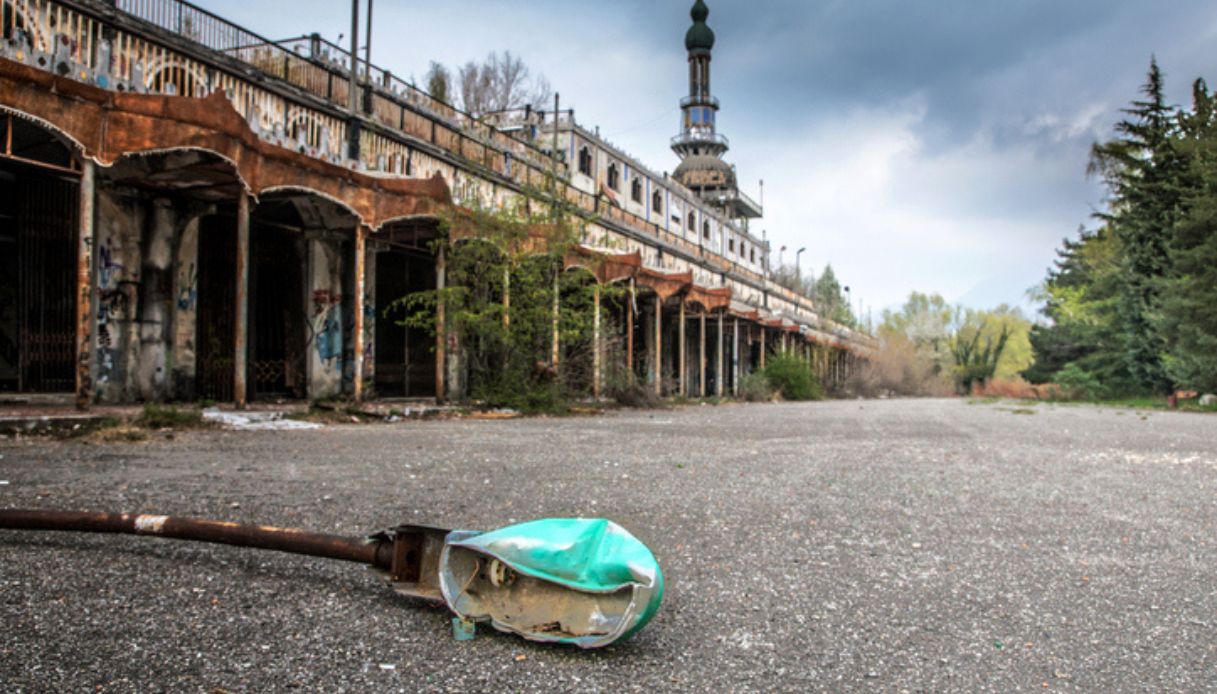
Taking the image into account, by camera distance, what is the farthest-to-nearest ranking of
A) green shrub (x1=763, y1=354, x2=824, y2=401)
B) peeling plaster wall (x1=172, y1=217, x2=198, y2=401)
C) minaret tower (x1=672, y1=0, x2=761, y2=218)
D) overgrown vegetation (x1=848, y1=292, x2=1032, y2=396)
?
minaret tower (x1=672, y1=0, x2=761, y2=218) → overgrown vegetation (x1=848, y1=292, x2=1032, y2=396) → green shrub (x1=763, y1=354, x2=824, y2=401) → peeling plaster wall (x1=172, y1=217, x2=198, y2=401)

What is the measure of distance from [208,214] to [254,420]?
16.7 ft

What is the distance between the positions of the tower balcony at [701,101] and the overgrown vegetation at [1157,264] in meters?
50.8

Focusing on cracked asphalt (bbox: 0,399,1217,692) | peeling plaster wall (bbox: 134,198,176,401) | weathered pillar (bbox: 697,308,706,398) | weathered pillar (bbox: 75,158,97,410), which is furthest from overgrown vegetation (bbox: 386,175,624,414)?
weathered pillar (bbox: 697,308,706,398)

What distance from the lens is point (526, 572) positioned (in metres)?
2.01

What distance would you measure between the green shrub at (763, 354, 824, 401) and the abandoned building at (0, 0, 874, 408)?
30.6 ft

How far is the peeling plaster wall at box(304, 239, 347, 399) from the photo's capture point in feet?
47.2

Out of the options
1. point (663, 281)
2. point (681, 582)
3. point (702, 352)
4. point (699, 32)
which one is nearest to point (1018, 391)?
point (702, 352)

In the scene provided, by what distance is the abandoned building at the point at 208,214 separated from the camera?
28.3ft

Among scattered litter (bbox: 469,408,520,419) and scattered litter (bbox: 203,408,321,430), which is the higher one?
scattered litter (bbox: 203,408,321,430)

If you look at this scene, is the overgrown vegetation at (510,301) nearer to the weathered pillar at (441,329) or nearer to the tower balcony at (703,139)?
the weathered pillar at (441,329)

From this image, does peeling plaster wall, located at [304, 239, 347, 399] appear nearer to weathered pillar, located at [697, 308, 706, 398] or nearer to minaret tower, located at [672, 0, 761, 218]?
weathered pillar, located at [697, 308, 706, 398]

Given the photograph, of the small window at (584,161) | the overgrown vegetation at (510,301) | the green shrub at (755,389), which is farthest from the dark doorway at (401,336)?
the small window at (584,161)

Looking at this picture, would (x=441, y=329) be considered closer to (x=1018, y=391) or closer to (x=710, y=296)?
(x=710, y=296)

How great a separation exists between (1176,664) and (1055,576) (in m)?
0.89
